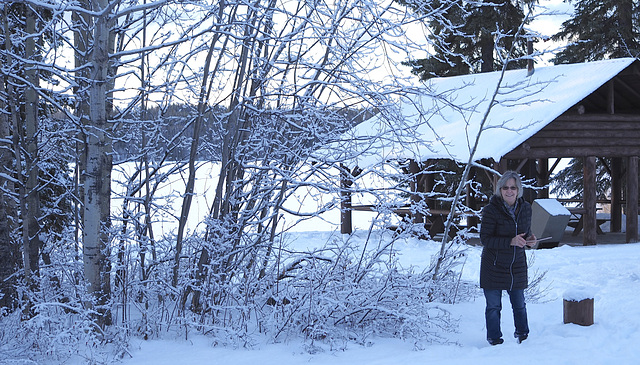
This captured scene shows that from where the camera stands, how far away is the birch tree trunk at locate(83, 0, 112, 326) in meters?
5.06

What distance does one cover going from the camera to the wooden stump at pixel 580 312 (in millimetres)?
6398

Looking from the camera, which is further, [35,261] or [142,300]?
[142,300]

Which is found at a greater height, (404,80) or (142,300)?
(404,80)

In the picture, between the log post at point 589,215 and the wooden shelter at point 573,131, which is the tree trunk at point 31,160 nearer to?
the wooden shelter at point 573,131

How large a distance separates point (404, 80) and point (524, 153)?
9.78 meters

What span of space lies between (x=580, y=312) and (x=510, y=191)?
163 cm

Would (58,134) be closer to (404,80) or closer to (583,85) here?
(404,80)

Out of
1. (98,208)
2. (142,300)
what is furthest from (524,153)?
(98,208)

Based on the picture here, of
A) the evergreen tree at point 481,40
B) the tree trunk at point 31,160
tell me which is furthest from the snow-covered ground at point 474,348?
the evergreen tree at point 481,40

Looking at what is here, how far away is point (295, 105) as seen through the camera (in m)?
6.34

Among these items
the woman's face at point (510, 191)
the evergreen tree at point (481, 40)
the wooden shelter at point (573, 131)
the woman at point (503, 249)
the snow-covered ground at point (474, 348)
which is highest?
the evergreen tree at point (481, 40)

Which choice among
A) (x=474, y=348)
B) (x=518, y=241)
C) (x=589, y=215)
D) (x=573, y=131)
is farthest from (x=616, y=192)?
(x=474, y=348)

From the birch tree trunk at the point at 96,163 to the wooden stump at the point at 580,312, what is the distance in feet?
14.3

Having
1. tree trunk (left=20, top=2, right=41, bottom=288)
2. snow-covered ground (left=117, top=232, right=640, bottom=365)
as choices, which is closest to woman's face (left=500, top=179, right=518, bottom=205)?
snow-covered ground (left=117, top=232, right=640, bottom=365)
